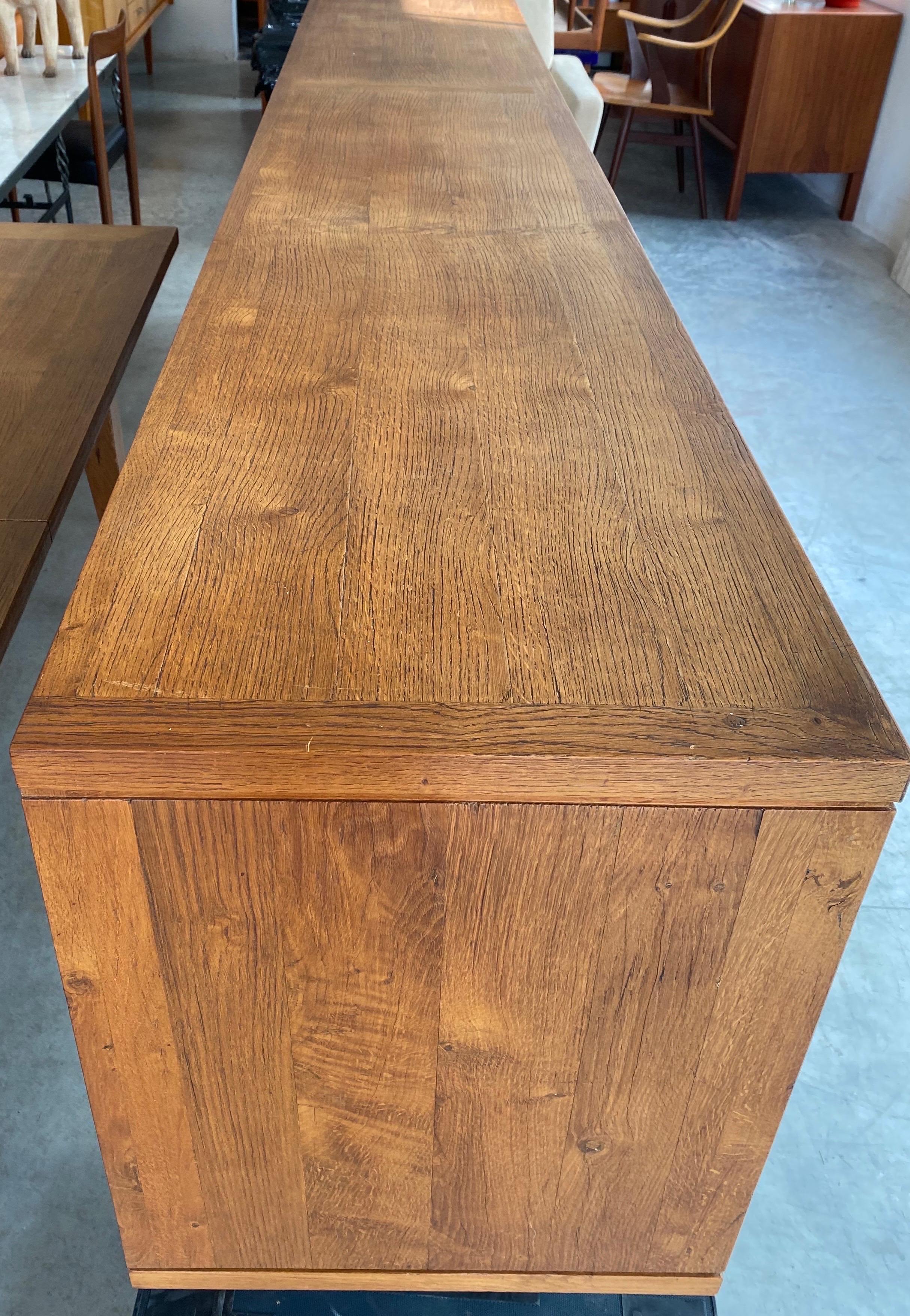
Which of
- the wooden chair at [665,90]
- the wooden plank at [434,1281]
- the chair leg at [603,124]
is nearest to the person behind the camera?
the wooden plank at [434,1281]

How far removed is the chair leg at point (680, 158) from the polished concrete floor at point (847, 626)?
0.06 meters

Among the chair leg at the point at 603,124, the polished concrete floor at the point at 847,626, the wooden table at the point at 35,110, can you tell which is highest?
the wooden table at the point at 35,110

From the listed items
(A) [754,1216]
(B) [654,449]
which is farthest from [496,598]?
(A) [754,1216]

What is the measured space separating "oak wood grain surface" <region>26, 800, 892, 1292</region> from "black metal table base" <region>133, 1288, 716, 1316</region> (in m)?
0.09

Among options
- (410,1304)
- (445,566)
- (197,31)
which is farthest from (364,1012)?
(197,31)

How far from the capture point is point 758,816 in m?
0.59

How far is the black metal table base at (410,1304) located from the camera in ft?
2.97

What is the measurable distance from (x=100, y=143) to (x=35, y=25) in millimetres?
581

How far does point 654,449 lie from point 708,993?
40cm

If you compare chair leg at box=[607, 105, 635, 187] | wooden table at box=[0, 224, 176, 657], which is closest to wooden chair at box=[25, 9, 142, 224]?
wooden table at box=[0, 224, 176, 657]

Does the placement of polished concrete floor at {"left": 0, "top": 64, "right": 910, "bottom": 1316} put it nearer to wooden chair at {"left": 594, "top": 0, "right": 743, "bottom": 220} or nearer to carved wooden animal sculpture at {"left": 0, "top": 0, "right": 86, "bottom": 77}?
wooden chair at {"left": 594, "top": 0, "right": 743, "bottom": 220}

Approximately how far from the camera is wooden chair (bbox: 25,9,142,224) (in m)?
2.76

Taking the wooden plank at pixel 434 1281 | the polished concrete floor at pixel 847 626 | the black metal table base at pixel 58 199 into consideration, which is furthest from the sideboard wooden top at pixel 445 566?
the black metal table base at pixel 58 199

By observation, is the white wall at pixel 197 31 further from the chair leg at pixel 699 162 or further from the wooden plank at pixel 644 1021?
the wooden plank at pixel 644 1021
